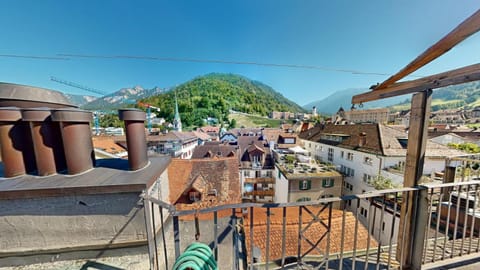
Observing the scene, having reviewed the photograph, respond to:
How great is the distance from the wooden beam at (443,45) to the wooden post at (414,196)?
30 cm

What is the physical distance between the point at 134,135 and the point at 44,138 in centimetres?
79

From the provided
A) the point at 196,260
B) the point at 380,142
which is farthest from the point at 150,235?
the point at 380,142

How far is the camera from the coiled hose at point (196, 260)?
1342 millimetres

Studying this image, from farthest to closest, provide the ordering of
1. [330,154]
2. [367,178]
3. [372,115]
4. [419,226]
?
[372,115], [330,154], [367,178], [419,226]

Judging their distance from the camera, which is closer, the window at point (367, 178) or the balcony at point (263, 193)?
the window at point (367, 178)

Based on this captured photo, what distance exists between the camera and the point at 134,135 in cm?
186

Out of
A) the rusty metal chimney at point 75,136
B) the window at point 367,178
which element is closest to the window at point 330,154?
the window at point 367,178

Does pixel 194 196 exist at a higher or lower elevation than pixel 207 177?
lower

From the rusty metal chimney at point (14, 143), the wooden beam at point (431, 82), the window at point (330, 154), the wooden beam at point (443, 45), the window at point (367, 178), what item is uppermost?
the wooden beam at point (443, 45)

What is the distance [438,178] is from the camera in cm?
959

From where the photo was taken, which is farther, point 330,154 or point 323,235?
point 330,154

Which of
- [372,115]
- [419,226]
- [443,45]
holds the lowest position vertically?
[419,226]

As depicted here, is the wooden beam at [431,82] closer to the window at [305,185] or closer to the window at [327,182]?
the window at [305,185]

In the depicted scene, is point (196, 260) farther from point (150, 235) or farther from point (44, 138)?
point (44, 138)
